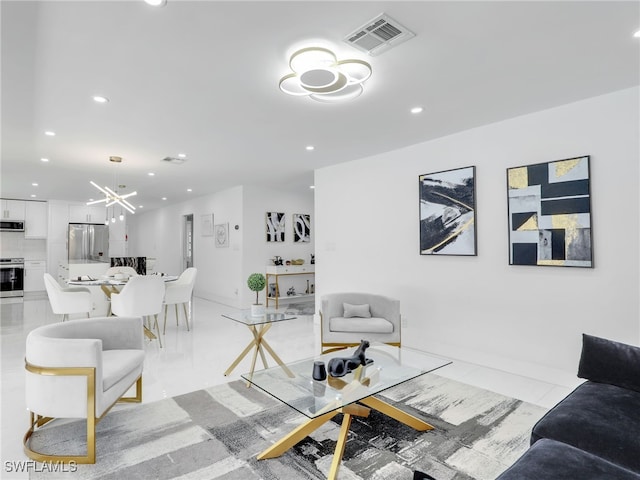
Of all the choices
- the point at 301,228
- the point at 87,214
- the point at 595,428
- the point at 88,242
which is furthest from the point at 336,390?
the point at 87,214

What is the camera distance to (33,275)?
31.4ft

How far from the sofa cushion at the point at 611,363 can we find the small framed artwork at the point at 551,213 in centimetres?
107

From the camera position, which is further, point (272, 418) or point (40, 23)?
point (272, 418)

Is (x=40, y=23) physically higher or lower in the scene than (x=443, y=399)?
higher

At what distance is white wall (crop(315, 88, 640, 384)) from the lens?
119 inches

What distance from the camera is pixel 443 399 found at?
3004 millimetres

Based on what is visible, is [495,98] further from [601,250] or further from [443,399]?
[443,399]

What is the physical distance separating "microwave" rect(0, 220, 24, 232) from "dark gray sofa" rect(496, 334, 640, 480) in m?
11.6

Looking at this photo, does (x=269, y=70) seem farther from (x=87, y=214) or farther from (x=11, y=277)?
(x=11, y=277)

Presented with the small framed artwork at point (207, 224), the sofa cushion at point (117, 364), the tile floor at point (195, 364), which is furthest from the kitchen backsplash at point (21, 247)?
the sofa cushion at point (117, 364)

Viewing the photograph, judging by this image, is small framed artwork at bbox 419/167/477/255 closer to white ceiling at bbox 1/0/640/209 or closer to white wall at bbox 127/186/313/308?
white ceiling at bbox 1/0/640/209

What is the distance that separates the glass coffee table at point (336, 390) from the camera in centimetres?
201

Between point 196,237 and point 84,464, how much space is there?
7.54 metres

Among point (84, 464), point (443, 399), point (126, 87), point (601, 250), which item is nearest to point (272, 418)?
point (84, 464)
